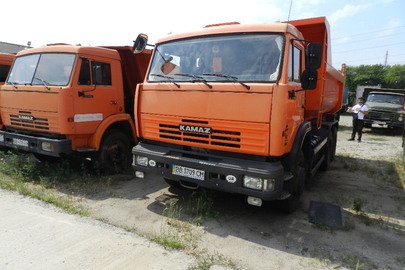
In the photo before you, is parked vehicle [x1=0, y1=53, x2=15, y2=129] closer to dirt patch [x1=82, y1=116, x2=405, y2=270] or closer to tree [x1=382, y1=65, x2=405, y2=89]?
dirt patch [x1=82, y1=116, x2=405, y2=270]

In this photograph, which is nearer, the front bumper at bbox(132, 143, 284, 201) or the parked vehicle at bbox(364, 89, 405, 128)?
the front bumper at bbox(132, 143, 284, 201)

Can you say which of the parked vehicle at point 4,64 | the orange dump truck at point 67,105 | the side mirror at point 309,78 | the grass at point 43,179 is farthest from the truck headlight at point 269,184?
the parked vehicle at point 4,64

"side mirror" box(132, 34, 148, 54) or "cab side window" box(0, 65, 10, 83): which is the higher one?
"side mirror" box(132, 34, 148, 54)

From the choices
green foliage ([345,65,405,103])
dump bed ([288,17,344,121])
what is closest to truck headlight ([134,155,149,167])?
dump bed ([288,17,344,121])

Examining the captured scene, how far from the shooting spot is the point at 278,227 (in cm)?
381

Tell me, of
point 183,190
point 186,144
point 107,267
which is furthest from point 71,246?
point 183,190

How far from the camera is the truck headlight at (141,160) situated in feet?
13.2

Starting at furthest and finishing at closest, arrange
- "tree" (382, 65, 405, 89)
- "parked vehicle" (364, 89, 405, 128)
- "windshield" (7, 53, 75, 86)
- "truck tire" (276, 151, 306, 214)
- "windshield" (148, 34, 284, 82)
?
"tree" (382, 65, 405, 89)
"parked vehicle" (364, 89, 405, 128)
"windshield" (7, 53, 75, 86)
"truck tire" (276, 151, 306, 214)
"windshield" (148, 34, 284, 82)

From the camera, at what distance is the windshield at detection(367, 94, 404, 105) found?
1418cm

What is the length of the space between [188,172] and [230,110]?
3.09 feet

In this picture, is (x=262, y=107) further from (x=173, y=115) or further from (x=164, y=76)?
(x=164, y=76)

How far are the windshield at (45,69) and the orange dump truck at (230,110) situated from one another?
1821 millimetres

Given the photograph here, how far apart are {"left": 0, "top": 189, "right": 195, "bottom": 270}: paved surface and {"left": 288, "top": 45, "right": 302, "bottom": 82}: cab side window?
2470 millimetres

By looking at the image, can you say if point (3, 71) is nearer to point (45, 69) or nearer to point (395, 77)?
point (45, 69)
